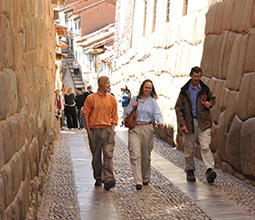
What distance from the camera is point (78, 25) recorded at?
46.7m

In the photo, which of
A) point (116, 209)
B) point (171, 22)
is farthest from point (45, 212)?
point (171, 22)

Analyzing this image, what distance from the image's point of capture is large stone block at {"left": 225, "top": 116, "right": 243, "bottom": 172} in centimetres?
825

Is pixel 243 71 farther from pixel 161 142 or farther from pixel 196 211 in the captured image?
pixel 161 142

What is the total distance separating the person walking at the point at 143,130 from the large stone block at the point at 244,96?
4.58 feet

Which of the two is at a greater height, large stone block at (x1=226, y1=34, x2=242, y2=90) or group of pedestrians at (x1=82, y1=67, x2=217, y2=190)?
large stone block at (x1=226, y1=34, x2=242, y2=90)

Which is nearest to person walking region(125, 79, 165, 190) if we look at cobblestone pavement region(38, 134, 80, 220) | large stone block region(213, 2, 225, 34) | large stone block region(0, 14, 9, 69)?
cobblestone pavement region(38, 134, 80, 220)

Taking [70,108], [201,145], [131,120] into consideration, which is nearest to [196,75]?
[201,145]

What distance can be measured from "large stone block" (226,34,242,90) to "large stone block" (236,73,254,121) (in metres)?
0.39

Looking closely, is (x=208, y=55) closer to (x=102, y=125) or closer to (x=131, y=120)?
(x=131, y=120)

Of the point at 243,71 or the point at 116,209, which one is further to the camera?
the point at 243,71

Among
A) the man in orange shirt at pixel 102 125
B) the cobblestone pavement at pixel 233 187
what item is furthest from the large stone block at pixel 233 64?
the man in orange shirt at pixel 102 125

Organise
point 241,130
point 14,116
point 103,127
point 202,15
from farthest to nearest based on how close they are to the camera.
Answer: point 202,15 < point 241,130 < point 103,127 < point 14,116

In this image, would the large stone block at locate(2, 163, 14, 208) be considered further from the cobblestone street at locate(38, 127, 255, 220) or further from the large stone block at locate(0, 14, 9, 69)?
the cobblestone street at locate(38, 127, 255, 220)

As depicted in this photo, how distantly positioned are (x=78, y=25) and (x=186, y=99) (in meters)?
39.9
